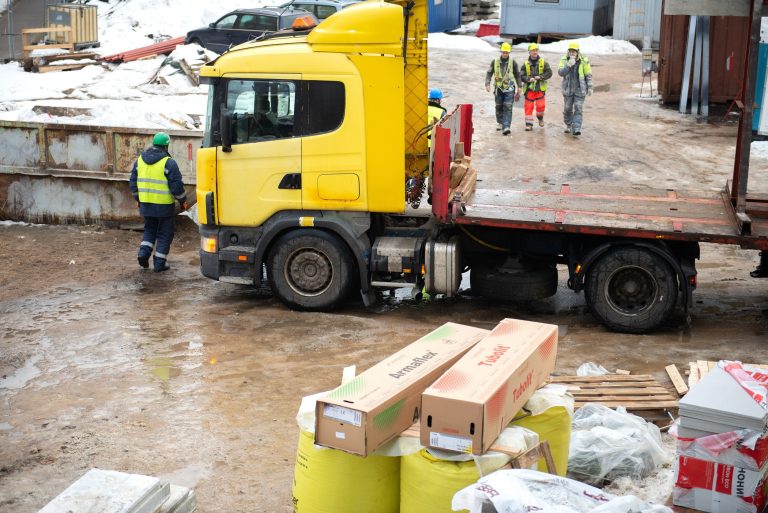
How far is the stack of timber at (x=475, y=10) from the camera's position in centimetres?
3372

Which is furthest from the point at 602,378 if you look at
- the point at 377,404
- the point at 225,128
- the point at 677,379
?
the point at 225,128

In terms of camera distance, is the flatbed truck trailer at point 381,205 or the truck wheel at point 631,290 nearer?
the truck wheel at point 631,290

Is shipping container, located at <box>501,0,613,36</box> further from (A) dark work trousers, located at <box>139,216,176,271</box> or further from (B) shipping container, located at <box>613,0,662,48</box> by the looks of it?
(A) dark work trousers, located at <box>139,216,176,271</box>

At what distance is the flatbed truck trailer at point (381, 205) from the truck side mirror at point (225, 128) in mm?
16

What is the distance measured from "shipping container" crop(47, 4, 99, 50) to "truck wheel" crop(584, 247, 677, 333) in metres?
20.8

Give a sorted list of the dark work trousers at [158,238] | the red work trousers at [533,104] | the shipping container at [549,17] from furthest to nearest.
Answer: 1. the shipping container at [549,17]
2. the red work trousers at [533,104]
3. the dark work trousers at [158,238]

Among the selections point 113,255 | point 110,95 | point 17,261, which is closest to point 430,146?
point 113,255

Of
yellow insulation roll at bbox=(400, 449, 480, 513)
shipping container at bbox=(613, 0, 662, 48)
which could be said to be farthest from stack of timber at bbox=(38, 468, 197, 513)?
shipping container at bbox=(613, 0, 662, 48)

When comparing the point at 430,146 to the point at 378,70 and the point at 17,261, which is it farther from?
the point at 17,261

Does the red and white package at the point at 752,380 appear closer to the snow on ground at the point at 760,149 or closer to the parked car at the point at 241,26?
the snow on ground at the point at 760,149

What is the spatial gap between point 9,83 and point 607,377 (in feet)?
61.9

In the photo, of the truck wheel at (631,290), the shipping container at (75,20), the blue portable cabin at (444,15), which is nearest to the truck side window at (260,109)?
the truck wheel at (631,290)

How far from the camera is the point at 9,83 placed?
75.8 ft

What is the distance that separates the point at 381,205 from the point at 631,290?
272 cm
